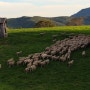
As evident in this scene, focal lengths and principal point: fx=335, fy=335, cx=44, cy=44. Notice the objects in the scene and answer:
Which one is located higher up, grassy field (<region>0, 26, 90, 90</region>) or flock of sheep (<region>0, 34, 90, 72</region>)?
flock of sheep (<region>0, 34, 90, 72</region>)

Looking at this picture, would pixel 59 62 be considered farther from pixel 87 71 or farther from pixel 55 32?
pixel 55 32

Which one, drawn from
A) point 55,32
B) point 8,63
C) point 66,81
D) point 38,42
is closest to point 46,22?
point 55,32

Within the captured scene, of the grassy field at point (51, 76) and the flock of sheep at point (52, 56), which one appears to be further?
the flock of sheep at point (52, 56)

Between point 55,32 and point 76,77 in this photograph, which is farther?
point 55,32

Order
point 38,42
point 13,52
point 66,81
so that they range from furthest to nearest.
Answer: point 38,42, point 13,52, point 66,81

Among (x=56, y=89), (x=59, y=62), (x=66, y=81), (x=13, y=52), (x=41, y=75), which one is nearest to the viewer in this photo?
(x=56, y=89)

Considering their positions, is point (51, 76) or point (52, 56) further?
point (52, 56)

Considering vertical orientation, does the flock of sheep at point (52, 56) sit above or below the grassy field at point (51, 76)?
above

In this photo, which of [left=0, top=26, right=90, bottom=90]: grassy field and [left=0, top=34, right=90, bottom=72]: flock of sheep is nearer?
[left=0, top=26, right=90, bottom=90]: grassy field

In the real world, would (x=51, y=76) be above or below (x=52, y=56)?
below

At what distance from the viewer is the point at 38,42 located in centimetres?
5159

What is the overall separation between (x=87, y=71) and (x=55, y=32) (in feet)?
85.8

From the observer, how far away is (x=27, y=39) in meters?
54.6

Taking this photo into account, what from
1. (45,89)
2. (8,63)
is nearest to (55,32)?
(8,63)
